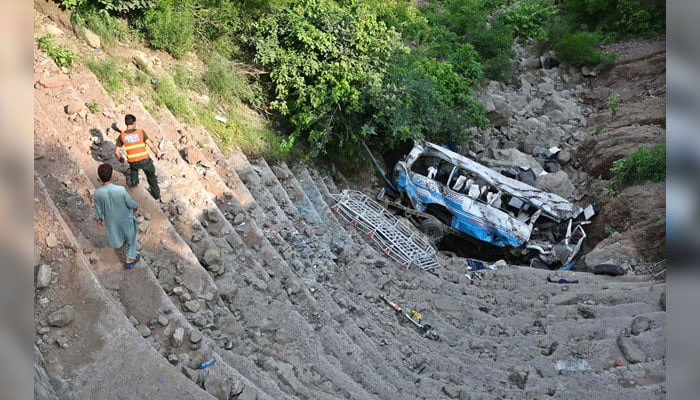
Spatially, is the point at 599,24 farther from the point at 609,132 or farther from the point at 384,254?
the point at 384,254

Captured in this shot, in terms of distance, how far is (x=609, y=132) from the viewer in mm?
14203

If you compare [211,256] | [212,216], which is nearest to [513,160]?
[212,216]

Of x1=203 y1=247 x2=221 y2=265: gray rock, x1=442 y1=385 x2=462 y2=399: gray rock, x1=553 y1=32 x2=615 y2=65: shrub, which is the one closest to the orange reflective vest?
x1=203 y1=247 x2=221 y2=265: gray rock

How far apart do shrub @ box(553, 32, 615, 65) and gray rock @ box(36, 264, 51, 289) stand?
16417 millimetres

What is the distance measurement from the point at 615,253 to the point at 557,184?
2.72 m

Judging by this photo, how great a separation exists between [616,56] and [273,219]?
13610 mm

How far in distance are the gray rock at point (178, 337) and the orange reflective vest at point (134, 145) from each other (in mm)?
2455

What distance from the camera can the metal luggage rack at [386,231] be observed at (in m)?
9.95

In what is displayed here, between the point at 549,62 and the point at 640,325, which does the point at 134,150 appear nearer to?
the point at 640,325

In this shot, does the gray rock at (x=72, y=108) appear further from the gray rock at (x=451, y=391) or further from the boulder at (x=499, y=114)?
the boulder at (x=499, y=114)

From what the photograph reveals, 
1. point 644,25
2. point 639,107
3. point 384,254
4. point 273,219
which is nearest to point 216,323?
point 273,219

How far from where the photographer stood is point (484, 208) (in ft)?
37.1

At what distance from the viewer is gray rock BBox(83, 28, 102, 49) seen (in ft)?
28.9

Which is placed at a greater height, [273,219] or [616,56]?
[616,56]
